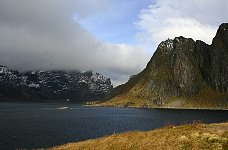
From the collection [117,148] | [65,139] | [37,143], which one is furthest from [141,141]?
[65,139]

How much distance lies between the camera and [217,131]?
3834 cm

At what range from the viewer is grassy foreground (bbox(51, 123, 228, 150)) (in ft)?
111

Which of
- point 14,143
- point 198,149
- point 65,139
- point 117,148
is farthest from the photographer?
point 65,139

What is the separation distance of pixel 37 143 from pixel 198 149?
2450 inches

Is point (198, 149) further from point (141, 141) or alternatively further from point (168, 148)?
point (141, 141)

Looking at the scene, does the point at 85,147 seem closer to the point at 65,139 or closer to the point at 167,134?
the point at 167,134

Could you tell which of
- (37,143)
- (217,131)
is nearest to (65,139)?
(37,143)

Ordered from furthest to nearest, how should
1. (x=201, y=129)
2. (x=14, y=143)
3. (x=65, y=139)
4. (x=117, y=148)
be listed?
(x=65, y=139) → (x=14, y=143) → (x=201, y=129) → (x=117, y=148)

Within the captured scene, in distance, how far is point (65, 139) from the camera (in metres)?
97.6

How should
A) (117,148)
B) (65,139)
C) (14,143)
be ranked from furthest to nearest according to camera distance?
(65,139), (14,143), (117,148)

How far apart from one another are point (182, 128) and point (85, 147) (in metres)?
11.5

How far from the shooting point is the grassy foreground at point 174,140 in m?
33.8

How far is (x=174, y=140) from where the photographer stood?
35.8 metres

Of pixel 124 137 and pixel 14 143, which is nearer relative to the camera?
pixel 124 137
